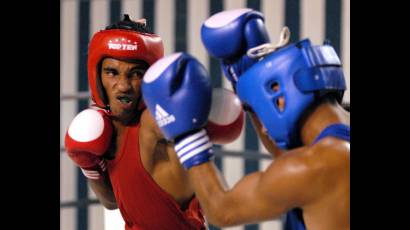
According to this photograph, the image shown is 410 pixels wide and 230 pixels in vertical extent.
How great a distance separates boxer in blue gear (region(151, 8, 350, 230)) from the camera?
5.28ft

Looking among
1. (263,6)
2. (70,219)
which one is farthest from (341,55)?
(70,219)

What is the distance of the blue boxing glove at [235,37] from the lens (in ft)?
5.99

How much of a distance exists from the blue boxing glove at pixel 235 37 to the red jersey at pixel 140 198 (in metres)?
0.49

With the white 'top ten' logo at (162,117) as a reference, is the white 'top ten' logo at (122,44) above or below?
above

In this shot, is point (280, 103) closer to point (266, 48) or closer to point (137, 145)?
point (266, 48)

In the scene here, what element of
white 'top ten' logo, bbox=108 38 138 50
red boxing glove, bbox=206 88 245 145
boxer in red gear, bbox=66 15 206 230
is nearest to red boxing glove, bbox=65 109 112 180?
boxer in red gear, bbox=66 15 206 230

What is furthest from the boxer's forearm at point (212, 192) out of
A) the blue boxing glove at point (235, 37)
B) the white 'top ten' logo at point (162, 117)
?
the blue boxing glove at point (235, 37)

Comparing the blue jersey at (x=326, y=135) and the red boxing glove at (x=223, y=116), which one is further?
the red boxing glove at (x=223, y=116)

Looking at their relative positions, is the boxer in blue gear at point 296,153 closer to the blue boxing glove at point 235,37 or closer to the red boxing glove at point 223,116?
the blue boxing glove at point 235,37

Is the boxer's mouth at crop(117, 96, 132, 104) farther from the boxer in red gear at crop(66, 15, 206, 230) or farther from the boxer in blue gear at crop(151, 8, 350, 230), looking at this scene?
the boxer in blue gear at crop(151, 8, 350, 230)

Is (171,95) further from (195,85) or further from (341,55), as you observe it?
(341,55)

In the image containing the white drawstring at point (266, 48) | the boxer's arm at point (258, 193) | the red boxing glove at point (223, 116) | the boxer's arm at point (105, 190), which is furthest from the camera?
the boxer's arm at point (105, 190)

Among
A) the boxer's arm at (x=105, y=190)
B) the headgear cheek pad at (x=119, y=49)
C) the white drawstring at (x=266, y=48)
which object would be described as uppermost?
the white drawstring at (x=266, y=48)

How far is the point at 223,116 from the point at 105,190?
557 mm
